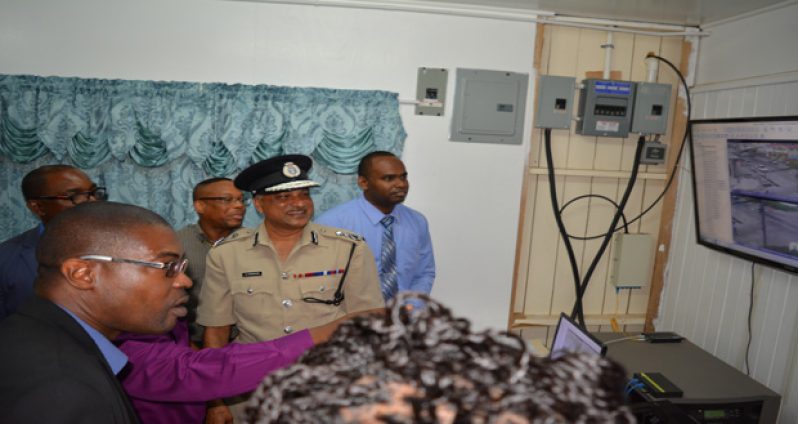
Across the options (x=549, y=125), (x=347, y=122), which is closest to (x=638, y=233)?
(x=549, y=125)

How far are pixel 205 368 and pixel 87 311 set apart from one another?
13.5 inches

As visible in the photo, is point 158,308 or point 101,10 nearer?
point 158,308

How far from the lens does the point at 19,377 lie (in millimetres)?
822

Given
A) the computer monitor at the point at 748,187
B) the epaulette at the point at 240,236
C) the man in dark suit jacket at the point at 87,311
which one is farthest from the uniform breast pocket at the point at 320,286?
the computer monitor at the point at 748,187

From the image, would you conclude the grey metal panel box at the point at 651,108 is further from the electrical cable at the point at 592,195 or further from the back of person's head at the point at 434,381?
the back of person's head at the point at 434,381

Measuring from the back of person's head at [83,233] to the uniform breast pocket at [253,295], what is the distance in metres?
0.81

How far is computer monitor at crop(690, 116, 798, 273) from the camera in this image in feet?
7.75

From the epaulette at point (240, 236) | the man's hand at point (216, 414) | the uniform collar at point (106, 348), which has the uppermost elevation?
the epaulette at point (240, 236)

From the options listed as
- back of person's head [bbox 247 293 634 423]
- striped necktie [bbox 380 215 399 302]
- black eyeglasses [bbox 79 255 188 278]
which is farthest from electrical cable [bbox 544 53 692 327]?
back of person's head [bbox 247 293 634 423]

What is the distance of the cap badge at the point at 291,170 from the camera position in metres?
2.06

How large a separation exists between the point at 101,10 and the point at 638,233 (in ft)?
13.5

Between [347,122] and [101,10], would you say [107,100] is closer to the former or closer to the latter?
[101,10]

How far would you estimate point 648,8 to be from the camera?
116 inches

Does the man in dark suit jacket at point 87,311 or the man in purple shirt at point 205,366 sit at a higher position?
the man in dark suit jacket at point 87,311
